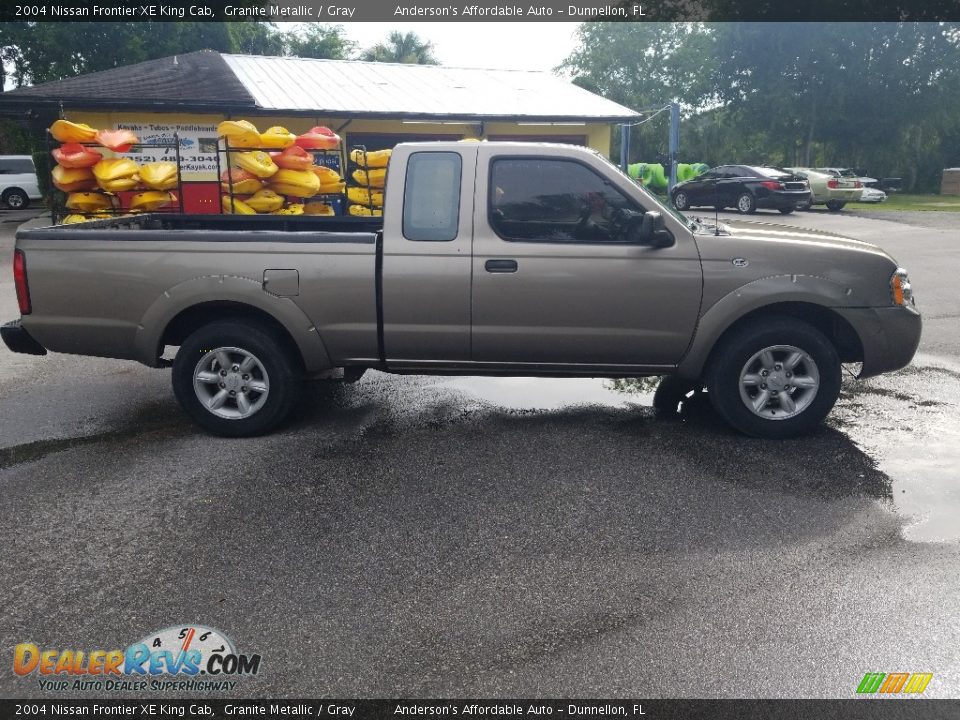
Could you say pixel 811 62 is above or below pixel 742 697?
above

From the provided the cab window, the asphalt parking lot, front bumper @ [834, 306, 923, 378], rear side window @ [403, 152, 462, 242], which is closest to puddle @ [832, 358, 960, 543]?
the asphalt parking lot

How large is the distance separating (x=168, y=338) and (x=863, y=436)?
15.3 ft

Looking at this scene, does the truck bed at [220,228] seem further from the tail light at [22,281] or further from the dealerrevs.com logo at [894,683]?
the dealerrevs.com logo at [894,683]

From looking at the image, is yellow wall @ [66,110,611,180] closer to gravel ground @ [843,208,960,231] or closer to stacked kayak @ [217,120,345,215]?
gravel ground @ [843,208,960,231]

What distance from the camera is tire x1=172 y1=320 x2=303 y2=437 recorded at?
18.8 ft

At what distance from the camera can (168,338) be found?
5891mm

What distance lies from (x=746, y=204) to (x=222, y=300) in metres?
22.8

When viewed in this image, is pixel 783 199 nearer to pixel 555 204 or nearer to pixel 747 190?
pixel 747 190

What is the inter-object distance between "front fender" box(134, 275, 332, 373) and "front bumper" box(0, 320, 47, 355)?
77 centimetres

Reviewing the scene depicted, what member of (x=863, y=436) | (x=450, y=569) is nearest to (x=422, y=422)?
(x=450, y=569)

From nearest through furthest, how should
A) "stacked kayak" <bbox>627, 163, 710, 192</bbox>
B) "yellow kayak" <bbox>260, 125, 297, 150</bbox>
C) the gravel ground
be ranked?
"yellow kayak" <bbox>260, 125, 297, 150</bbox>
the gravel ground
"stacked kayak" <bbox>627, 163, 710, 192</bbox>

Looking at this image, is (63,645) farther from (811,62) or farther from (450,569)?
(811,62)

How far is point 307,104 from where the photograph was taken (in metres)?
20.2

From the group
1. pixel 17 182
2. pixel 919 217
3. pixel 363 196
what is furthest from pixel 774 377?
pixel 17 182
